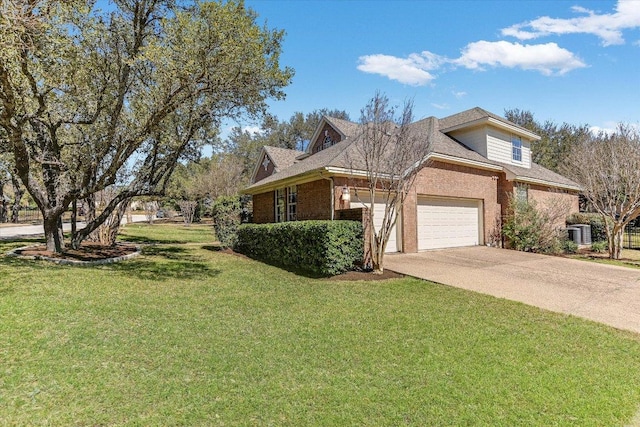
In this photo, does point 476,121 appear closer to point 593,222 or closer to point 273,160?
point 593,222

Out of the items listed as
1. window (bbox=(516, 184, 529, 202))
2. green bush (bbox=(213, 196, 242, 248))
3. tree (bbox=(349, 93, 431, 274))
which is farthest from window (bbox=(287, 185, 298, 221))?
window (bbox=(516, 184, 529, 202))

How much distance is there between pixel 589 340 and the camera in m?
5.44

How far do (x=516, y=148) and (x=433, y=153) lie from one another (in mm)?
8255

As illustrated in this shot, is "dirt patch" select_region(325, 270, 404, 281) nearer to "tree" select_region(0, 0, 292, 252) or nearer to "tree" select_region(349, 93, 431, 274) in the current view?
"tree" select_region(349, 93, 431, 274)

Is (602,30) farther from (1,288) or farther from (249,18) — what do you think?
(1,288)

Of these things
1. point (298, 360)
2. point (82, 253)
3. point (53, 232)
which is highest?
point (53, 232)

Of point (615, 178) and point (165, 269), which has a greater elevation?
point (615, 178)

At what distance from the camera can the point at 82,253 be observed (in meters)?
11.4

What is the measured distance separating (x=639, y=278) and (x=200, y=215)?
35.3 meters

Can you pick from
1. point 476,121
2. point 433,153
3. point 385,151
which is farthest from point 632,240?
point 385,151

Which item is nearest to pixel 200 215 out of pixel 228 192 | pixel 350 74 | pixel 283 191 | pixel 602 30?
pixel 228 192

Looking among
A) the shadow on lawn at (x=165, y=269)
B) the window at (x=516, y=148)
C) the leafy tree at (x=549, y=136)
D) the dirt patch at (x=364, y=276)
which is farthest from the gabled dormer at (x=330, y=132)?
the leafy tree at (x=549, y=136)

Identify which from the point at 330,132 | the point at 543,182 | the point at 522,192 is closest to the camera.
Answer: the point at 522,192

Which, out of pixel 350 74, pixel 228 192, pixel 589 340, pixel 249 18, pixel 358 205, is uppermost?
pixel 350 74
